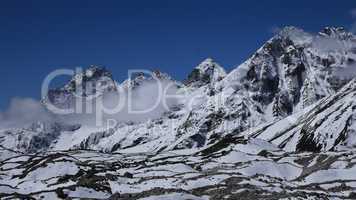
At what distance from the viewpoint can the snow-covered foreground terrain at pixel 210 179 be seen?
81669 millimetres

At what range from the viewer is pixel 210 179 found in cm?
9431

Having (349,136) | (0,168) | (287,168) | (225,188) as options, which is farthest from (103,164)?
(349,136)

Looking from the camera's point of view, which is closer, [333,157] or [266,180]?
[266,180]

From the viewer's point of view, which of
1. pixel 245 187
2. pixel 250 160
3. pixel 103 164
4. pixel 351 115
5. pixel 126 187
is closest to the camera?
pixel 245 187

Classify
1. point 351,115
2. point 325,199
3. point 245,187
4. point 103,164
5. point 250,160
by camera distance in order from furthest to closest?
point 351,115
point 103,164
point 250,160
point 245,187
point 325,199

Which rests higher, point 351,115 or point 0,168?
point 351,115

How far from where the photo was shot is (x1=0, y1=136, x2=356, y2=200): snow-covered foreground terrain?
81.7 metres

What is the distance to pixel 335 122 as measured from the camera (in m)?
195

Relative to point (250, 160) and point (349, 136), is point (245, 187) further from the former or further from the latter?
point (349, 136)

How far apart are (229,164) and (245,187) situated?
31.9 metres

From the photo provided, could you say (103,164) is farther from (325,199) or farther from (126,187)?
(325,199)

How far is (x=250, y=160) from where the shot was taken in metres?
117

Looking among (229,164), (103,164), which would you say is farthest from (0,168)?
(229,164)

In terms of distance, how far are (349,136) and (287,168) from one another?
73.0 metres
